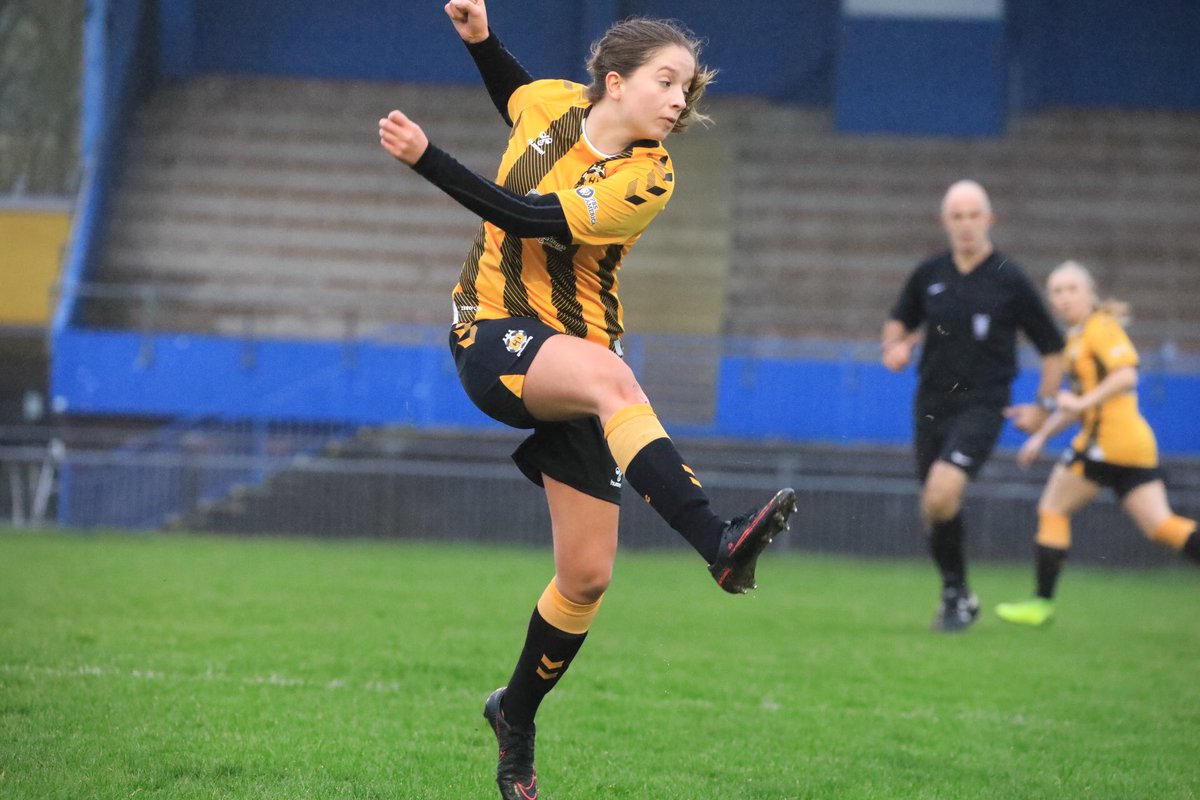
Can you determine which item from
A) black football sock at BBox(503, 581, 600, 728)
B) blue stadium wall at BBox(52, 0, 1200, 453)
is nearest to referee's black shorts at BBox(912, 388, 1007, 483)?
black football sock at BBox(503, 581, 600, 728)

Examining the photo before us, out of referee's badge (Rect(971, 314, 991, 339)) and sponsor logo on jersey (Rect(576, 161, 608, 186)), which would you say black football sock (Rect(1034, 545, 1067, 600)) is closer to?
referee's badge (Rect(971, 314, 991, 339))

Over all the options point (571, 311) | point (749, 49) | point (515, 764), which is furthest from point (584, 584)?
point (749, 49)

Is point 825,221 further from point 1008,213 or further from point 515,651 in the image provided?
point 515,651

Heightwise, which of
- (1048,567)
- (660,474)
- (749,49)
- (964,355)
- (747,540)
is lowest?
(1048,567)

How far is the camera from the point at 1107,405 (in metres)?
8.73

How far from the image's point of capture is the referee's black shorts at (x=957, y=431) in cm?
807

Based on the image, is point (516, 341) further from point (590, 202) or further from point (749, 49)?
point (749, 49)

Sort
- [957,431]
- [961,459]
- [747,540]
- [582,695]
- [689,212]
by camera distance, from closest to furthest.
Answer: [747,540]
[582,695]
[961,459]
[957,431]
[689,212]

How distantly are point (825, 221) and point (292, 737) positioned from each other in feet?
55.9

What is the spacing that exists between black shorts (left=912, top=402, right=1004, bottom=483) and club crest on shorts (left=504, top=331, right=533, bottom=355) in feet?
15.0

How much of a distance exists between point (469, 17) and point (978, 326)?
14.9 feet

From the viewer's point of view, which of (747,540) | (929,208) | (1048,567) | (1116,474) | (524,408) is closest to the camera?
(747,540)

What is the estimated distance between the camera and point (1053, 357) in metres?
8.36

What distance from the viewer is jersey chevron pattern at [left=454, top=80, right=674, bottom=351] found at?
Answer: 396cm
